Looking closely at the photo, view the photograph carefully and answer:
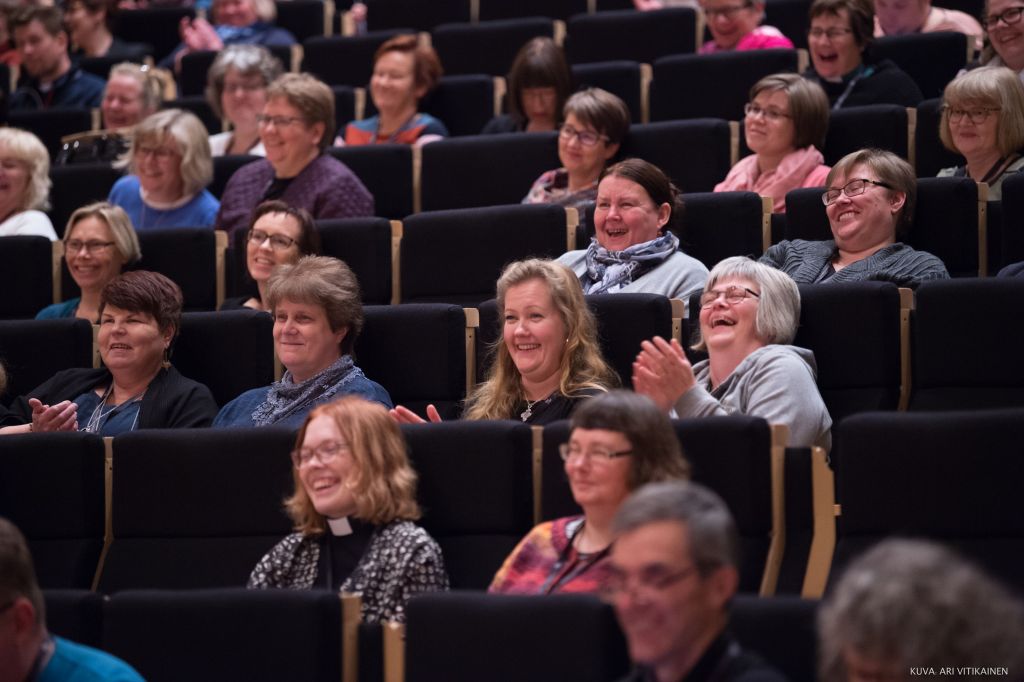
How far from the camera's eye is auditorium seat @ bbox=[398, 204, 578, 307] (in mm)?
2287

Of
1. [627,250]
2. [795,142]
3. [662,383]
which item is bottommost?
[662,383]

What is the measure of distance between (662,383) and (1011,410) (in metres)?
0.42

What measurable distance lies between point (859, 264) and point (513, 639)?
1001 millimetres

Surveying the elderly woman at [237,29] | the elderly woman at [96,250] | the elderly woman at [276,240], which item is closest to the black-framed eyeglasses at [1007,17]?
the elderly woman at [276,240]

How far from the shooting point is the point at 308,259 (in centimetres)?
209

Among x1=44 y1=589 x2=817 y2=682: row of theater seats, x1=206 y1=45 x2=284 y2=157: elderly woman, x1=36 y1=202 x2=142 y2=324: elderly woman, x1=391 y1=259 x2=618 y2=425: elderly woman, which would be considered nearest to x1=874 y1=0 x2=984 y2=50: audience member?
x1=206 y1=45 x2=284 y2=157: elderly woman

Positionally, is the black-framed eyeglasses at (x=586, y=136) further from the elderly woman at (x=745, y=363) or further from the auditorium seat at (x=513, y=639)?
the auditorium seat at (x=513, y=639)

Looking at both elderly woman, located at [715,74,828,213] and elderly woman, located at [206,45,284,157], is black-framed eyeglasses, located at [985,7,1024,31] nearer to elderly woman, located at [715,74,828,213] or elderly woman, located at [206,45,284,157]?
elderly woman, located at [715,74,828,213]

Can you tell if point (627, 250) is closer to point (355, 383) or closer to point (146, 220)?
point (355, 383)

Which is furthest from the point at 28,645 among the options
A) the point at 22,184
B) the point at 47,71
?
the point at 47,71

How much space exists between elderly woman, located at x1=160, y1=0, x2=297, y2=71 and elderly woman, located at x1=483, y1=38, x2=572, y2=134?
98 centimetres

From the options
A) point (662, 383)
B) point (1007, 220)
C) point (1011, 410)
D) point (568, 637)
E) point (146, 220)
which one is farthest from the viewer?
point (146, 220)

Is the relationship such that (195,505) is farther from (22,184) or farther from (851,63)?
(851,63)

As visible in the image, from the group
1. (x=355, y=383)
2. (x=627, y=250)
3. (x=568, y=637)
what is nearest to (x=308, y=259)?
(x=355, y=383)
